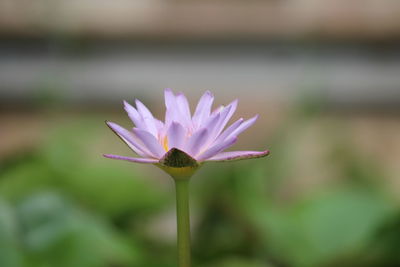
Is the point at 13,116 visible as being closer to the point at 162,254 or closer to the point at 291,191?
the point at 291,191

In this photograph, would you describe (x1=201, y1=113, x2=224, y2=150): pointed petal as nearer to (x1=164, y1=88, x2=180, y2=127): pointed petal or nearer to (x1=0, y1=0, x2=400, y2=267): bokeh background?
(x1=164, y1=88, x2=180, y2=127): pointed petal

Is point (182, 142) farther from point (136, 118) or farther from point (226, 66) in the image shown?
point (226, 66)

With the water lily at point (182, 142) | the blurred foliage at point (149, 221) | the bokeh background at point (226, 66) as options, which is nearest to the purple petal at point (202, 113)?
the water lily at point (182, 142)

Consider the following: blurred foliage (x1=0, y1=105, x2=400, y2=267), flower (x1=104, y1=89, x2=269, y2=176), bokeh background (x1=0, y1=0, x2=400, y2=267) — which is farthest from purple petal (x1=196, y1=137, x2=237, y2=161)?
bokeh background (x1=0, y1=0, x2=400, y2=267)

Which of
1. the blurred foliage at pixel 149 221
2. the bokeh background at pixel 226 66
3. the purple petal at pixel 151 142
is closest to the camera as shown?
the purple petal at pixel 151 142

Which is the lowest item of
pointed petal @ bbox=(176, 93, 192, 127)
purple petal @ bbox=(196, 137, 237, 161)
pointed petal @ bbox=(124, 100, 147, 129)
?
purple petal @ bbox=(196, 137, 237, 161)

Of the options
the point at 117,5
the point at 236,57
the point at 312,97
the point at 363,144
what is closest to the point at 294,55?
the point at 236,57

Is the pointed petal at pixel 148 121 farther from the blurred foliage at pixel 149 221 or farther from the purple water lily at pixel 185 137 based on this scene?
the blurred foliage at pixel 149 221

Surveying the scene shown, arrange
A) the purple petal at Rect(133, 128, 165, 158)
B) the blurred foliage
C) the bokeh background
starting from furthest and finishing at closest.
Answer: the bokeh background → the blurred foliage → the purple petal at Rect(133, 128, 165, 158)
